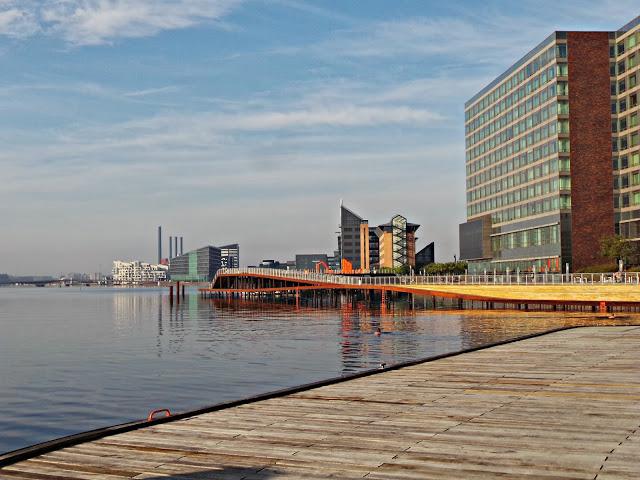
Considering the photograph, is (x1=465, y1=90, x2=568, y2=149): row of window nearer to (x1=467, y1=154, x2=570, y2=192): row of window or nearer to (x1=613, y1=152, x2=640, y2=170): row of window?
(x1=467, y1=154, x2=570, y2=192): row of window

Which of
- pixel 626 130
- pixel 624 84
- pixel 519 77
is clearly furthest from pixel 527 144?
pixel 624 84

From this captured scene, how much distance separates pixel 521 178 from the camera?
12400 centimetres

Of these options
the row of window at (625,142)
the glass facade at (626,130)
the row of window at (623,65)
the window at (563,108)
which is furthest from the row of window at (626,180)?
the row of window at (623,65)

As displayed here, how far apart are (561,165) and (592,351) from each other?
90.0 metres

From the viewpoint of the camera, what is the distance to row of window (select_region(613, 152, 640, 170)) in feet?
348

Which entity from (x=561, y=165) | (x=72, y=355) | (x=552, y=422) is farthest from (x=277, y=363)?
(x=561, y=165)

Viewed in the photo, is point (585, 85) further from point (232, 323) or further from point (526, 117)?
point (232, 323)

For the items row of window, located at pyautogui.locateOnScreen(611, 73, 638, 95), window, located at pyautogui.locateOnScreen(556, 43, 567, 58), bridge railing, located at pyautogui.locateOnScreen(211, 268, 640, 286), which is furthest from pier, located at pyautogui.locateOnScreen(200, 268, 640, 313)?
window, located at pyautogui.locateOnScreen(556, 43, 567, 58)

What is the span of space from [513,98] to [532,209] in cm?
2157

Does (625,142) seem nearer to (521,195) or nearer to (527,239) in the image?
(521,195)

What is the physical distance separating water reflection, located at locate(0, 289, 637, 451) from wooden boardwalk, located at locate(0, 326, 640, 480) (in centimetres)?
923

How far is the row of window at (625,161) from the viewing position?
348 feet

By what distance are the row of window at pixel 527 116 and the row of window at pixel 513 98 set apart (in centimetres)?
123

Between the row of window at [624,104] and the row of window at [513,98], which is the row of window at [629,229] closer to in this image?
the row of window at [624,104]
